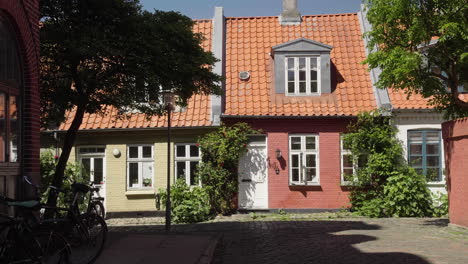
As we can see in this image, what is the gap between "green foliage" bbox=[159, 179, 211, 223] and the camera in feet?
56.1

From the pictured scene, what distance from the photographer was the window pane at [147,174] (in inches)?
777

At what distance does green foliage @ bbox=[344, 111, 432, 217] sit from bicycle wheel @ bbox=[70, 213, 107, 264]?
11207mm

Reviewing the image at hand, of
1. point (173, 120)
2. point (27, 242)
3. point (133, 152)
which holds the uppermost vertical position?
point (173, 120)

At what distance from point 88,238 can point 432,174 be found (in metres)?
13.6

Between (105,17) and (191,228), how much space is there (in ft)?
19.4

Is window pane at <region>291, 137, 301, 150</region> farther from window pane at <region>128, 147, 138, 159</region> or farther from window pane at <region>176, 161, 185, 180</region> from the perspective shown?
window pane at <region>128, 147, 138, 159</region>

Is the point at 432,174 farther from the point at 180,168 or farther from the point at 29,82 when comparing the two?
the point at 29,82

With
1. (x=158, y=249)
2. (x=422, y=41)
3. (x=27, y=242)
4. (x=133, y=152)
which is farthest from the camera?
(x=133, y=152)

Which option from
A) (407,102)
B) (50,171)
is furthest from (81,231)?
(407,102)

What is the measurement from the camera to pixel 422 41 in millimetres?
13453

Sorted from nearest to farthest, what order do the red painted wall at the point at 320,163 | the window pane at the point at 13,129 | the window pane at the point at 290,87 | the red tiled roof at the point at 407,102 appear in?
the window pane at the point at 13,129
the red tiled roof at the point at 407,102
the red painted wall at the point at 320,163
the window pane at the point at 290,87

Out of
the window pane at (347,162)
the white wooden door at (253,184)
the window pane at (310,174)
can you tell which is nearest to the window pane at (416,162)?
the window pane at (347,162)

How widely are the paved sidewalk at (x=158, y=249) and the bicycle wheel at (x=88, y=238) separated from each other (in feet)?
0.64

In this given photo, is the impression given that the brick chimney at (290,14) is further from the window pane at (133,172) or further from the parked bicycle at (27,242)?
the parked bicycle at (27,242)
